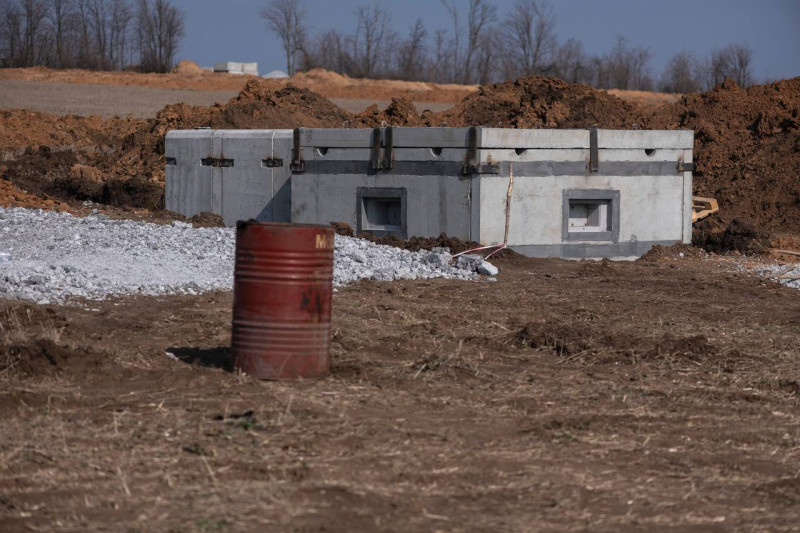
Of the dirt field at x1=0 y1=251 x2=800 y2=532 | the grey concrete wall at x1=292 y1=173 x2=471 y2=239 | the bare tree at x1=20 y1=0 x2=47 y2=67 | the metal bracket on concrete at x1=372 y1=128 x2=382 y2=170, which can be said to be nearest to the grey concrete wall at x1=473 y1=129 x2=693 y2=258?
the grey concrete wall at x1=292 y1=173 x2=471 y2=239

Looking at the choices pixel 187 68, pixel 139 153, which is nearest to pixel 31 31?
pixel 187 68

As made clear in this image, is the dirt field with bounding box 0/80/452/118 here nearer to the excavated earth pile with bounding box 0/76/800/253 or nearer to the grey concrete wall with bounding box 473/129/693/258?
the excavated earth pile with bounding box 0/76/800/253

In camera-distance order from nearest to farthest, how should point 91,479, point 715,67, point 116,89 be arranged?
point 91,479 → point 116,89 → point 715,67

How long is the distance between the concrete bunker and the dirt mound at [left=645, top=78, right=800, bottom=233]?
5.04m

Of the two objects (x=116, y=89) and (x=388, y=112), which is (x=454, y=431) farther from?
(x=116, y=89)

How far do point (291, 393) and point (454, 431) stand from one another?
44.4 inches

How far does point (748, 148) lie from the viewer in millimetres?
21953

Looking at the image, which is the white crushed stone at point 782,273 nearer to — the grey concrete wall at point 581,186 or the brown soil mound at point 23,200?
the grey concrete wall at point 581,186

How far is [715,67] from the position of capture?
6109 cm

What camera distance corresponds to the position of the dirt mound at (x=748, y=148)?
2000 cm

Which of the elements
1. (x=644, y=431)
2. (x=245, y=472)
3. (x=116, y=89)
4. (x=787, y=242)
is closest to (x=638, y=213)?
(x=787, y=242)

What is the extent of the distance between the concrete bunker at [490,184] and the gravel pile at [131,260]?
1060 millimetres

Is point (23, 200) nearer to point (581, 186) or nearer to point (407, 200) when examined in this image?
point (407, 200)

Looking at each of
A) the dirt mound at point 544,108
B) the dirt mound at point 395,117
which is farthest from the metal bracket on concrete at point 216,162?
the dirt mound at point 544,108
